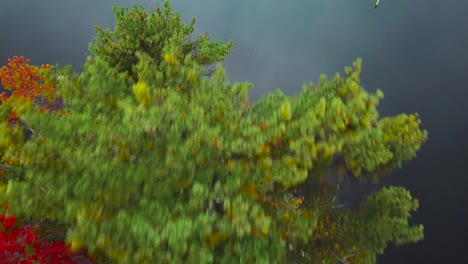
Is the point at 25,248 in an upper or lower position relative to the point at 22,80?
lower

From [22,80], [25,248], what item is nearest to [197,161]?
[25,248]

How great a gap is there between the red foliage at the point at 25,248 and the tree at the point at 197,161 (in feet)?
12.8

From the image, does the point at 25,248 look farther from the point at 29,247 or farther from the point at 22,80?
the point at 22,80

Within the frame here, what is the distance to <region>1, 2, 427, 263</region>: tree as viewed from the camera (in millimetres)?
8516

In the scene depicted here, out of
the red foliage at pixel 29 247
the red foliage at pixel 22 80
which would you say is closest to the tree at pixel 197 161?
the red foliage at pixel 29 247

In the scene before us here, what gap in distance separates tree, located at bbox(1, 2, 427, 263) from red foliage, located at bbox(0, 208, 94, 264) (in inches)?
153

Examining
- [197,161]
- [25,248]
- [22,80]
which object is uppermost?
[22,80]

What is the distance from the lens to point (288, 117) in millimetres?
8945

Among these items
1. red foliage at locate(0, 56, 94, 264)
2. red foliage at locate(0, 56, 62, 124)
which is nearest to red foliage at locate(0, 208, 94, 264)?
red foliage at locate(0, 56, 94, 264)

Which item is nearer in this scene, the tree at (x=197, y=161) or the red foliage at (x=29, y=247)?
the tree at (x=197, y=161)

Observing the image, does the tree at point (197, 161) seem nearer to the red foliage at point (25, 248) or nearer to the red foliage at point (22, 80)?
the red foliage at point (25, 248)

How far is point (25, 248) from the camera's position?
13.6 meters

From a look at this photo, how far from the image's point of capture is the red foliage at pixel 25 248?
12.8 metres

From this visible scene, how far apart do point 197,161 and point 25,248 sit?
8045 mm
